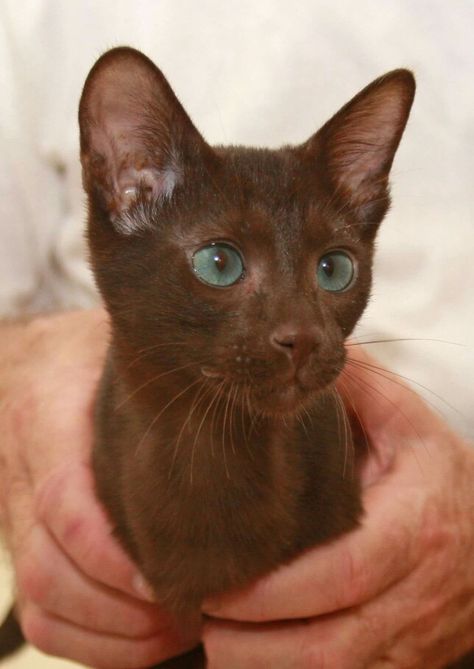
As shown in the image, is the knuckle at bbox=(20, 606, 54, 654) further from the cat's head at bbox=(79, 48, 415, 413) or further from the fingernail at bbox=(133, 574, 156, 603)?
the cat's head at bbox=(79, 48, 415, 413)

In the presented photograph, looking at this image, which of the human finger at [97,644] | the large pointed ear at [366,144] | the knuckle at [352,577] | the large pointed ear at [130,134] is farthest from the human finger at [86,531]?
the large pointed ear at [366,144]

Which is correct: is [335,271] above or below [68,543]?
above

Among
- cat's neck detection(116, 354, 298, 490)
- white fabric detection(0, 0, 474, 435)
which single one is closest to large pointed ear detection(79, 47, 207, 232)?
cat's neck detection(116, 354, 298, 490)

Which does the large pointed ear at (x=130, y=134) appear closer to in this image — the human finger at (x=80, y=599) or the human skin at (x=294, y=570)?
the human skin at (x=294, y=570)

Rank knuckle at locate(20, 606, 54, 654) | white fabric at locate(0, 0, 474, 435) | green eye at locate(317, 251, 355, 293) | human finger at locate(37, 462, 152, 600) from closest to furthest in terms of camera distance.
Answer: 1. green eye at locate(317, 251, 355, 293)
2. human finger at locate(37, 462, 152, 600)
3. knuckle at locate(20, 606, 54, 654)
4. white fabric at locate(0, 0, 474, 435)

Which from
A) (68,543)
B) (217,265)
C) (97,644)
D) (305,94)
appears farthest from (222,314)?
(305,94)

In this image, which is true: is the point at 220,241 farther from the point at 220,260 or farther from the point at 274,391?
the point at 274,391

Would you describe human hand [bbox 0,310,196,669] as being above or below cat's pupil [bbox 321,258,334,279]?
below
